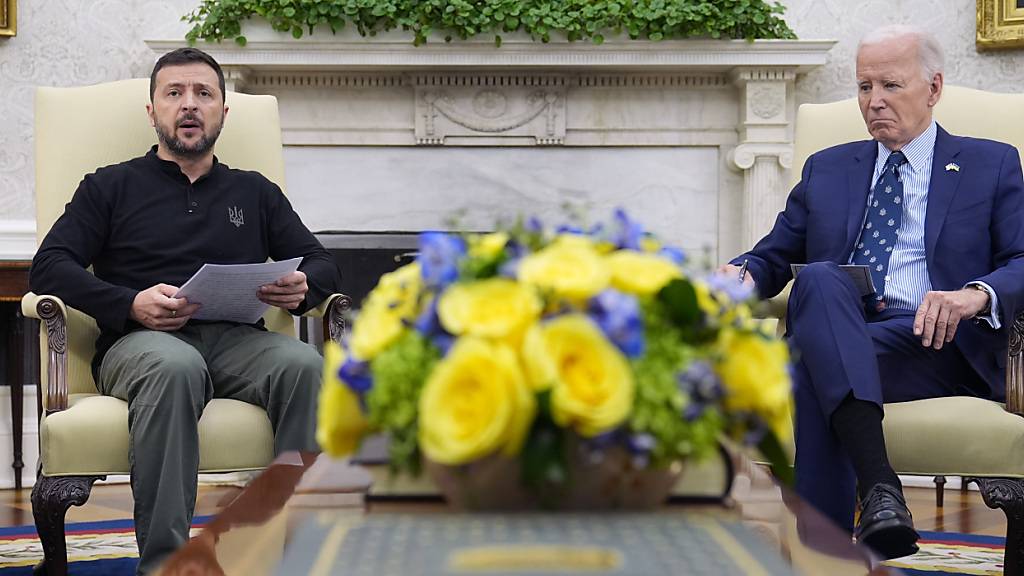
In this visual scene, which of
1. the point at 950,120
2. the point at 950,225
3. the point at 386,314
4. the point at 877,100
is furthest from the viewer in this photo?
the point at 950,120

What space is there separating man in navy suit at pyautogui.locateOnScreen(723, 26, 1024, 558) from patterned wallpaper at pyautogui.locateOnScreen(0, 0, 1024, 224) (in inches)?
65.2

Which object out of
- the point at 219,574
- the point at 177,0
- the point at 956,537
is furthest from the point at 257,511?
the point at 177,0

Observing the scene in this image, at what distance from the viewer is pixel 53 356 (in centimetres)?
209

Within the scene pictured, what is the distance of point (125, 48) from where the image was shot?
3.93m

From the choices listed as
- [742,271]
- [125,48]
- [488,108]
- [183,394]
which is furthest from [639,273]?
[125,48]

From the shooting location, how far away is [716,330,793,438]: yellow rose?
34.8 inches

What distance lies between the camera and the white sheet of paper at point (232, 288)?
6.82ft

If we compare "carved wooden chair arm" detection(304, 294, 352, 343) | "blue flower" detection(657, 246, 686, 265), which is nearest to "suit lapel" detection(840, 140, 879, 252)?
"carved wooden chair arm" detection(304, 294, 352, 343)

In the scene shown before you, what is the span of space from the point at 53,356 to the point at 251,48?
1.95 meters

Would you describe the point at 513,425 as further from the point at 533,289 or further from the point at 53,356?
the point at 53,356

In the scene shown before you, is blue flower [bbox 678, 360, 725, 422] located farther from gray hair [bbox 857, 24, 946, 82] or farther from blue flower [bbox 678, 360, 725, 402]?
gray hair [bbox 857, 24, 946, 82]

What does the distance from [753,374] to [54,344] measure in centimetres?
161

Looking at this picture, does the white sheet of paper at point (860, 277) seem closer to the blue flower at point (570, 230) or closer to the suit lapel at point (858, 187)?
the suit lapel at point (858, 187)

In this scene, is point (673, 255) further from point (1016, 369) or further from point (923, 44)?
point (923, 44)
